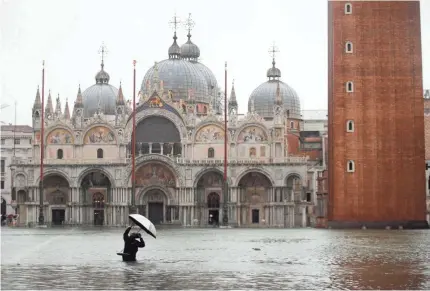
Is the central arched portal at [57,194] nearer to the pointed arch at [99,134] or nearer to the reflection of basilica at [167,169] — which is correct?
the reflection of basilica at [167,169]

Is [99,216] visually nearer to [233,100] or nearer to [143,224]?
[233,100]

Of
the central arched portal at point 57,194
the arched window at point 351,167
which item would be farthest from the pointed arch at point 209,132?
the arched window at point 351,167

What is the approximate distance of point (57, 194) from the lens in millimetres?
85125

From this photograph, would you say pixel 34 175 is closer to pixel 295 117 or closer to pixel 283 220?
pixel 283 220

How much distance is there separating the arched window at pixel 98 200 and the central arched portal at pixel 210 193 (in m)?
9.04

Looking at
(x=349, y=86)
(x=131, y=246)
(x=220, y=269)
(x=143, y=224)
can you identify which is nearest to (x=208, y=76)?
(x=349, y=86)

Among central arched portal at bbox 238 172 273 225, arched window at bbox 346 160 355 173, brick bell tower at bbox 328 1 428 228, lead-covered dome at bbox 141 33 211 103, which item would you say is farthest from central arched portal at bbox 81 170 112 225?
arched window at bbox 346 160 355 173

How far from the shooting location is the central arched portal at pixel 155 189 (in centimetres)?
8362

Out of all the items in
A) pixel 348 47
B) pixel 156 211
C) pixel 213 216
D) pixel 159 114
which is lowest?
pixel 213 216

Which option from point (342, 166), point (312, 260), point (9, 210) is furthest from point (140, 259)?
point (9, 210)

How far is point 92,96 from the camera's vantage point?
104 meters

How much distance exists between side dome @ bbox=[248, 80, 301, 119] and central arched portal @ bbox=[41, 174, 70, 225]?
26187mm

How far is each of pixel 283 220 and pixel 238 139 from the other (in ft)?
28.3

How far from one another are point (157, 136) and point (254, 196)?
10.6m
